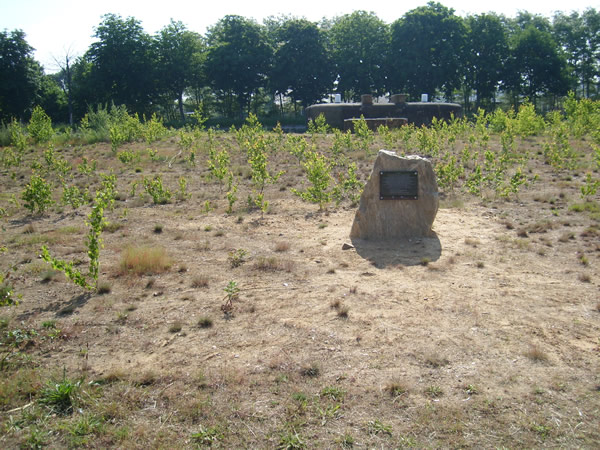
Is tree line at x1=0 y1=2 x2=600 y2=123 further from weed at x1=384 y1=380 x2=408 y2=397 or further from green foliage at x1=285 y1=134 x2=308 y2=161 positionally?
weed at x1=384 y1=380 x2=408 y2=397

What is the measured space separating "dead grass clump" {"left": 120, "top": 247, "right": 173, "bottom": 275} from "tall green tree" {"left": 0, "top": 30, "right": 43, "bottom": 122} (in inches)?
1229

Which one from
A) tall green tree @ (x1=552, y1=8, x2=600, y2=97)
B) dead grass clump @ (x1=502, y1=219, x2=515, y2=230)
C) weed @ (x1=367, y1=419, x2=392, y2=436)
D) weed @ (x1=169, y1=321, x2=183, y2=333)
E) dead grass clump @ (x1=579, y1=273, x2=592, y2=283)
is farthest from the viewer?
tall green tree @ (x1=552, y1=8, x2=600, y2=97)

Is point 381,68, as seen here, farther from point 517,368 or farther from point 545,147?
point 517,368

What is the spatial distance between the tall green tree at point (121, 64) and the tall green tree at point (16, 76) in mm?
4072

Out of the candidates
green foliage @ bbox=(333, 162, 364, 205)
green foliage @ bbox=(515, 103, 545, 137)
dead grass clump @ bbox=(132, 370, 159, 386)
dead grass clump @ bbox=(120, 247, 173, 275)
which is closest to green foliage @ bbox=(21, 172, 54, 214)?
dead grass clump @ bbox=(120, 247, 173, 275)

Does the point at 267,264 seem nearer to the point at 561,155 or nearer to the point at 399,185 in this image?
the point at 399,185

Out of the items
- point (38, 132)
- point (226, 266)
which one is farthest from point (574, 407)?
point (38, 132)

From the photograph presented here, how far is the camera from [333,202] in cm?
1034

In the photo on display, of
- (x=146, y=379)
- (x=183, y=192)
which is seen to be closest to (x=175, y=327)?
(x=146, y=379)

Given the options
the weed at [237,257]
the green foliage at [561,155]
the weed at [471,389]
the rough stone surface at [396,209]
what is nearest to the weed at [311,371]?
the weed at [471,389]

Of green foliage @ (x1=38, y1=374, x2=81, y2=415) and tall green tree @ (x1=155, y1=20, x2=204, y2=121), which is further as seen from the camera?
tall green tree @ (x1=155, y1=20, x2=204, y2=121)

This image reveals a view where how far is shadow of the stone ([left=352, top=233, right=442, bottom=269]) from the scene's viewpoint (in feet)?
22.0

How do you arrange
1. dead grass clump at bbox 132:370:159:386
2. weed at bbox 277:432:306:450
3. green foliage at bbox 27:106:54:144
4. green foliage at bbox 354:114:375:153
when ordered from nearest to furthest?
weed at bbox 277:432:306:450, dead grass clump at bbox 132:370:159:386, green foliage at bbox 354:114:375:153, green foliage at bbox 27:106:54:144

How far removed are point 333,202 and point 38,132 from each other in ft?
38.6
